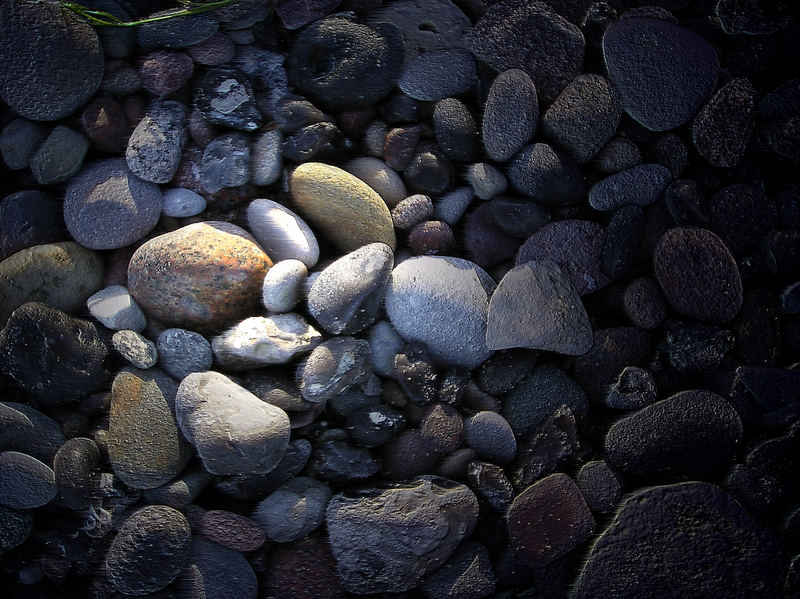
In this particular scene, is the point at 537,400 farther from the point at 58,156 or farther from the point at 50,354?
the point at 58,156

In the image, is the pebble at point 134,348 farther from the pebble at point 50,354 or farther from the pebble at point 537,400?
the pebble at point 537,400

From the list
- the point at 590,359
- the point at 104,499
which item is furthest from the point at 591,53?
the point at 104,499

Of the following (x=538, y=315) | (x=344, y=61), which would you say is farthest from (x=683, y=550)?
(x=344, y=61)

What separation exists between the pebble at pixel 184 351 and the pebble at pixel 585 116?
0.76 m

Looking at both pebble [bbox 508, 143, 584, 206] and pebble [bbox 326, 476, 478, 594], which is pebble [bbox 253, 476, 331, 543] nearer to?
pebble [bbox 326, 476, 478, 594]

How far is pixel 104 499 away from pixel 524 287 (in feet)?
2.68

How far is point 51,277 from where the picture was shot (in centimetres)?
94

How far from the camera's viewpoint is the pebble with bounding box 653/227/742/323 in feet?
3.24

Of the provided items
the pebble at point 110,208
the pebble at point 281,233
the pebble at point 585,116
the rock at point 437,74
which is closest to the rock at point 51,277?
the pebble at point 110,208

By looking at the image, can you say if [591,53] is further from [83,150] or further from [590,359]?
[83,150]

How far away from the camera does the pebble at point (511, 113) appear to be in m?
1.01

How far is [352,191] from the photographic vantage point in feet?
3.24

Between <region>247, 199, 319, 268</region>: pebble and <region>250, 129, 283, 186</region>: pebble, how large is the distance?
1.8 inches

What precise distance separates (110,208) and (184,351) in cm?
30
